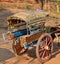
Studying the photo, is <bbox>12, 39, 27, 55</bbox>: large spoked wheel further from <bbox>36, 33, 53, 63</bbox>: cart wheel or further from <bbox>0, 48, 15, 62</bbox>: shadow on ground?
<bbox>36, 33, 53, 63</bbox>: cart wheel

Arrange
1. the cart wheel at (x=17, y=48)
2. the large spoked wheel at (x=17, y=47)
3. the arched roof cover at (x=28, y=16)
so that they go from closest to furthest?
the arched roof cover at (x=28, y=16)
the large spoked wheel at (x=17, y=47)
the cart wheel at (x=17, y=48)

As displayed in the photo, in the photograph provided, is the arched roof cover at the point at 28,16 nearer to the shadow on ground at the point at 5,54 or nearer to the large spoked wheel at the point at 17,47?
the large spoked wheel at the point at 17,47

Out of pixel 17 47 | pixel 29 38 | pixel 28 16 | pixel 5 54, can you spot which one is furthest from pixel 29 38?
pixel 5 54

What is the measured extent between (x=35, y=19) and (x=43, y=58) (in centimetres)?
139

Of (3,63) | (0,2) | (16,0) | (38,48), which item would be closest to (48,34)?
(38,48)

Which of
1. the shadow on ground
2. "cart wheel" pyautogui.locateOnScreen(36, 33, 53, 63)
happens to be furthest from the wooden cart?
the shadow on ground

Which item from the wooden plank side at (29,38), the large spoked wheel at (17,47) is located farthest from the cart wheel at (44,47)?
the large spoked wheel at (17,47)

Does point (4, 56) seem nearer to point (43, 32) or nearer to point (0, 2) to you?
point (43, 32)

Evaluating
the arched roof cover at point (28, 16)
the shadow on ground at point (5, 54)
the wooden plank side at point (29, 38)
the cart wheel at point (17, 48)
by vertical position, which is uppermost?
the arched roof cover at point (28, 16)

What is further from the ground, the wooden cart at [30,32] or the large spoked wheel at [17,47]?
the wooden cart at [30,32]

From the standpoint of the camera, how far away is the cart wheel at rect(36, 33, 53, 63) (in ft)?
27.9

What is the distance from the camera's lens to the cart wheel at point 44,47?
8.49 m

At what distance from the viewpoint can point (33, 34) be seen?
336 inches

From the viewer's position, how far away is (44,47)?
8836 mm
